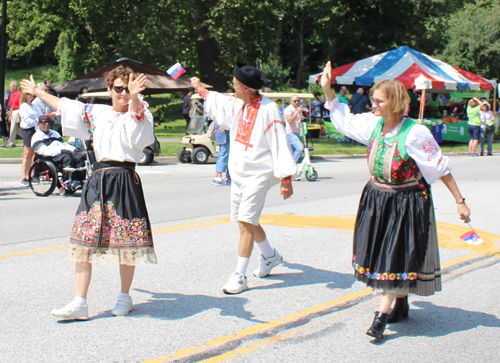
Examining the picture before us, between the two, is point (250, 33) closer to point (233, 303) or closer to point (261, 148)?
point (261, 148)

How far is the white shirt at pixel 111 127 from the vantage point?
4348 mm

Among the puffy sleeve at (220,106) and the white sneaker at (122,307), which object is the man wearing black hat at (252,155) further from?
the white sneaker at (122,307)

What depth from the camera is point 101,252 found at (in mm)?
4363

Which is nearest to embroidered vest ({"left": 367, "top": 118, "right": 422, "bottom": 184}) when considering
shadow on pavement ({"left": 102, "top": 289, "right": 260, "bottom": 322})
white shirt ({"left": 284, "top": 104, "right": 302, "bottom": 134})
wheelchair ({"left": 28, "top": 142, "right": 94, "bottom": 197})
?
shadow on pavement ({"left": 102, "top": 289, "right": 260, "bottom": 322})

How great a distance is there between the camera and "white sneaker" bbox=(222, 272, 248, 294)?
16.8 feet

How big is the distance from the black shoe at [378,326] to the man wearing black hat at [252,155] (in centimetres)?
134

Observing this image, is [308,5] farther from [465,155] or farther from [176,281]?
[176,281]

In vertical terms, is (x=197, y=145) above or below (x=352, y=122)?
below

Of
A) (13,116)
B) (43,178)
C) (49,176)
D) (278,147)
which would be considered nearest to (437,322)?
(278,147)

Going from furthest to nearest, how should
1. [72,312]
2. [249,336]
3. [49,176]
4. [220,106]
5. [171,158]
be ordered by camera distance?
[171,158], [49,176], [220,106], [72,312], [249,336]

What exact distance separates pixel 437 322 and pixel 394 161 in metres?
1.29

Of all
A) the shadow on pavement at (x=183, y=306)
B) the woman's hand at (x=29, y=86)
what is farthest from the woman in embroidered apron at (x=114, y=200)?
the shadow on pavement at (x=183, y=306)

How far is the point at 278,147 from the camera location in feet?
16.8

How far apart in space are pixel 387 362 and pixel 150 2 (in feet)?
89.5
